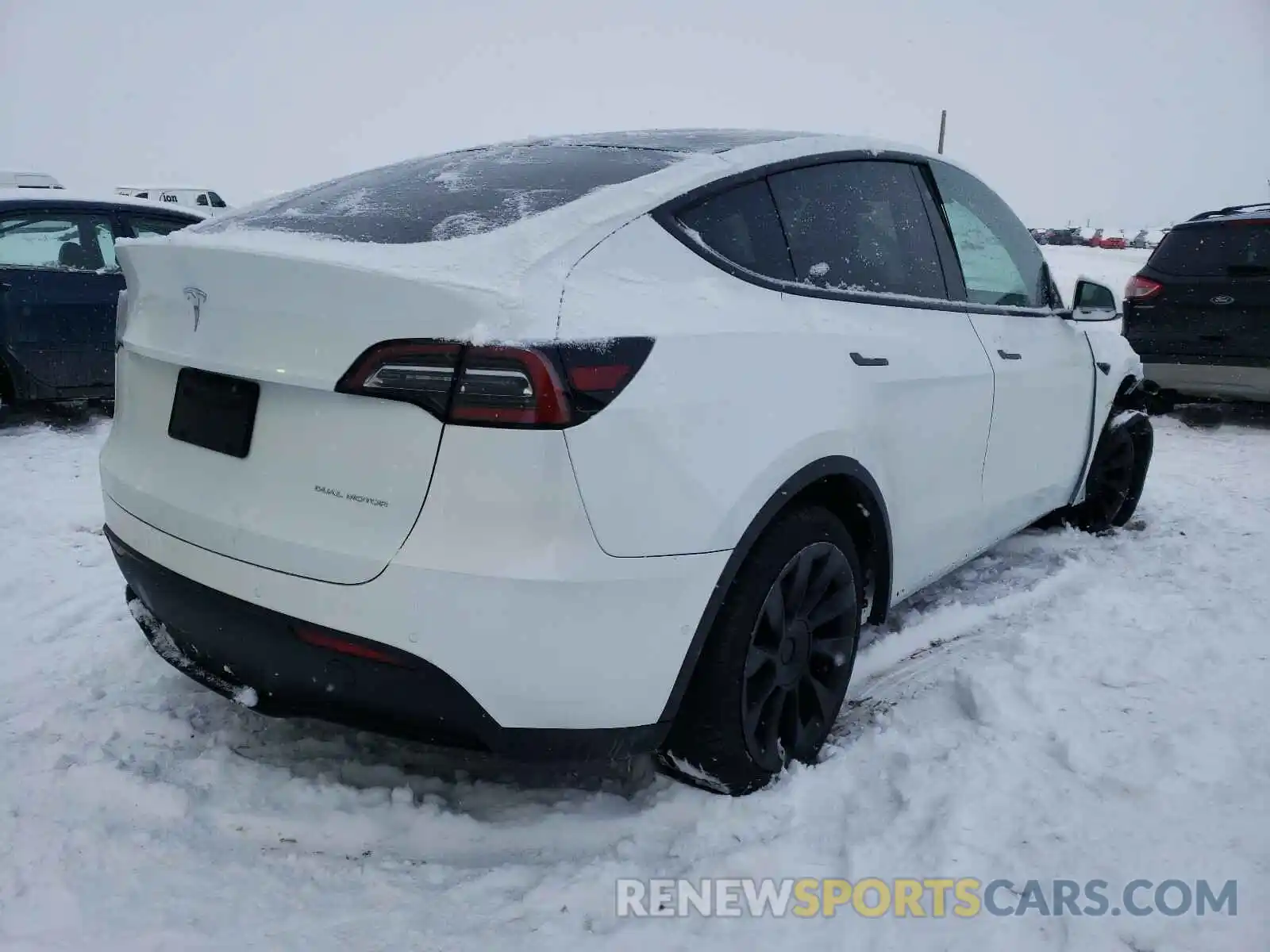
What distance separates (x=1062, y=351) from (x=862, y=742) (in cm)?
210

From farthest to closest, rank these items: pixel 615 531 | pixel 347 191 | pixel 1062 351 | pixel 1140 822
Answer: pixel 1062 351 < pixel 347 191 < pixel 1140 822 < pixel 615 531

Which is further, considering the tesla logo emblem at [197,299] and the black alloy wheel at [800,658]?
the black alloy wheel at [800,658]

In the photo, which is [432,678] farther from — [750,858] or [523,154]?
[523,154]

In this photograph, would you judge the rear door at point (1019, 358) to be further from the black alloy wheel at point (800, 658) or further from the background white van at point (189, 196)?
the background white van at point (189, 196)

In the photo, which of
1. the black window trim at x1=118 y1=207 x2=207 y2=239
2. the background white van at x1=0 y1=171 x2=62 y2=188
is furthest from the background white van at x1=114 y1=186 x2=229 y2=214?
the black window trim at x1=118 y1=207 x2=207 y2=239

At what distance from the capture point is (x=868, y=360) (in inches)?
100

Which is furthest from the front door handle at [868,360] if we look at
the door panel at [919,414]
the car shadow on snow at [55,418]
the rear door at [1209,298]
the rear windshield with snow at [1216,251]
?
the rear windshield with snow at [1216,251]

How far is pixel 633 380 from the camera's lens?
187 cm

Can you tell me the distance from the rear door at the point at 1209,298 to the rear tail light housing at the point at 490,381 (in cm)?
699

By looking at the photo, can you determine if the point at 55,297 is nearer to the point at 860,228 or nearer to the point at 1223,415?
the point at 860,228

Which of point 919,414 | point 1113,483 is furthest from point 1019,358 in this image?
point 1113,483

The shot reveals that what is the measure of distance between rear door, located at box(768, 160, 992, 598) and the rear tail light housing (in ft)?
2.49

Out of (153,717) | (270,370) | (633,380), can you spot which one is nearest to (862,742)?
(633,380)

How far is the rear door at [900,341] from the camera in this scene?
253 cm
